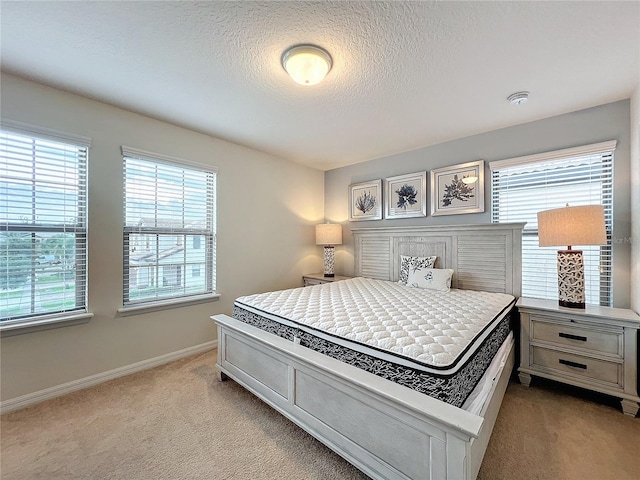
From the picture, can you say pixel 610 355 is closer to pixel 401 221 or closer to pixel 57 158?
pixel 401 221

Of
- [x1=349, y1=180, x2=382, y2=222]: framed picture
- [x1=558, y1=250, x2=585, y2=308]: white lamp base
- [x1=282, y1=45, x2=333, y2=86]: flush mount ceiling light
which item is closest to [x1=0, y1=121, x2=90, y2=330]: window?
[x1=282, y1=45, x2=333, y2=86]: flush mount ceiling light

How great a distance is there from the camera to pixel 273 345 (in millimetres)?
1872

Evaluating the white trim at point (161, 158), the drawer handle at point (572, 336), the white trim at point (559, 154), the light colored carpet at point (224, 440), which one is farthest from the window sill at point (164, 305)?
the white trim at point (559, 154)

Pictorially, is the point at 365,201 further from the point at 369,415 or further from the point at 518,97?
the point at 369,415

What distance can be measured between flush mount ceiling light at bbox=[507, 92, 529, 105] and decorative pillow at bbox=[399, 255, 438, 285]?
1723mm

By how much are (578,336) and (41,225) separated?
4.35 m

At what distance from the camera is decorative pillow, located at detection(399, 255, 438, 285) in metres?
3.27

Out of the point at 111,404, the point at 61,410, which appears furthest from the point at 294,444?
the point at 61,410

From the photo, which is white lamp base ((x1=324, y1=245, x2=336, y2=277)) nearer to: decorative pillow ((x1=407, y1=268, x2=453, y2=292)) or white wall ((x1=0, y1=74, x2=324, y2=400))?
white wall ((x1=0, y1=74, x2=324, y2=400))

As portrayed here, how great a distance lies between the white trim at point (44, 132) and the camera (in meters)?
2.02

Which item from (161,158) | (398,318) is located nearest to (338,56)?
(398,318)

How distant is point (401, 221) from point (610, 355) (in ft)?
7.68

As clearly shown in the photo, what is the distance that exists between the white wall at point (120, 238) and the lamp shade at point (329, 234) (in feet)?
1.15

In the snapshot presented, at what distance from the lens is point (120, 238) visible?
8.39 feet
